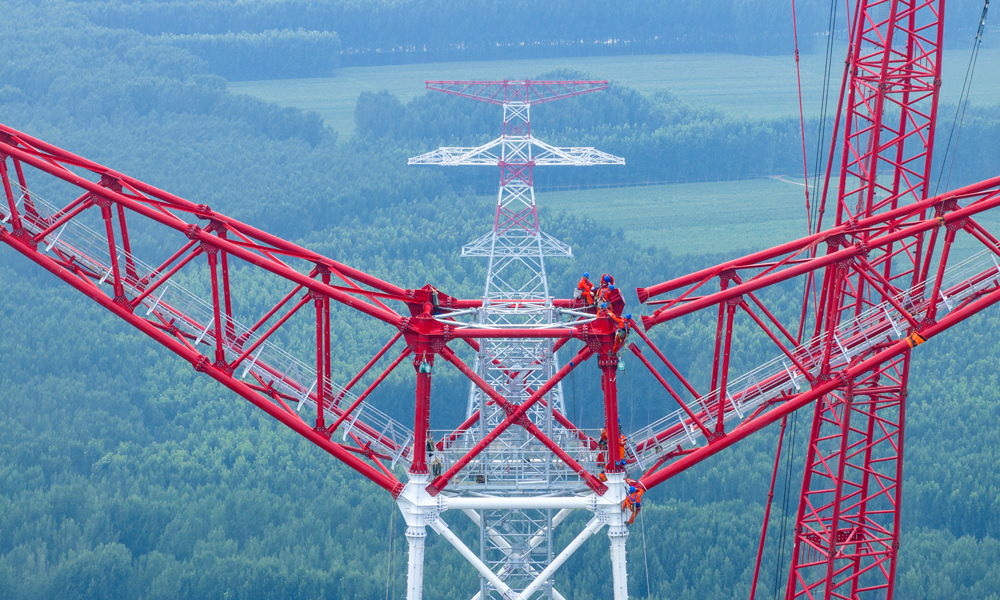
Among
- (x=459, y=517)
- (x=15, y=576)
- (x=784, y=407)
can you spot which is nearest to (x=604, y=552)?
(x=459, y=517)

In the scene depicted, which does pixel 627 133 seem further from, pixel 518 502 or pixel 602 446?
pixel 518 502

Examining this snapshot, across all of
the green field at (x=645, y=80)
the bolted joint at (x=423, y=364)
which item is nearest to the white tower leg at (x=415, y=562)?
the bolted joint at (x=423, y=364)

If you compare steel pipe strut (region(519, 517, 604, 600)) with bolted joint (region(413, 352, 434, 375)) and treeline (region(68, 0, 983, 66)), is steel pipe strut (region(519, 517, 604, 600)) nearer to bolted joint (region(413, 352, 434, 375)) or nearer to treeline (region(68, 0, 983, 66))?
bolted joint (region(413, 352, 434, 375))

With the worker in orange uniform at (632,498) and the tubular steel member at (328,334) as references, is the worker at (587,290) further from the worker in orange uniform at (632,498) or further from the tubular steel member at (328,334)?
the worker in orange uniform at (632,498)

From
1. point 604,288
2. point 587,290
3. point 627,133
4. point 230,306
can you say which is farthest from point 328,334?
point 627,133

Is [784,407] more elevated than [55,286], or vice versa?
[784,407]

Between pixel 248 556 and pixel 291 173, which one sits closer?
pixel 248 556

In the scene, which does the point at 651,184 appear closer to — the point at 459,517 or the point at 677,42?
the point at 677,42
